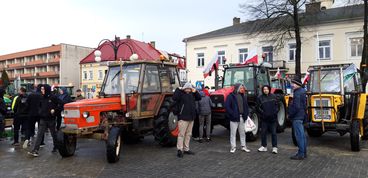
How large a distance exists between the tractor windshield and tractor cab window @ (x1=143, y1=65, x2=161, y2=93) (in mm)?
207

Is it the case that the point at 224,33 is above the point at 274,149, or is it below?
above

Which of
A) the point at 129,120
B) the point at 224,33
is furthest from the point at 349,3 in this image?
the point at 129,120

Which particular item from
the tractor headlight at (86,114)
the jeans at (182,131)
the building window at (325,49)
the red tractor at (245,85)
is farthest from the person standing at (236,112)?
the building window at (325,49)

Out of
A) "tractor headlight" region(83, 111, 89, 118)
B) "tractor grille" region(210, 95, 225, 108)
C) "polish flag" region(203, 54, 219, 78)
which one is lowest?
"tractor headlight" region(83, 111, 89, 118)

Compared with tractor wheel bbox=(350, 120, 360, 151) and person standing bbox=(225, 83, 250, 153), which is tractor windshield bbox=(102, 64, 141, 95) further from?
tractor wheel bbox=(350, 120, 360, 151)

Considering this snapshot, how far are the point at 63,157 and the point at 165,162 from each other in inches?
95.9

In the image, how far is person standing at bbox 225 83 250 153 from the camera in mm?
7699

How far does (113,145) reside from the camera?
257 inches

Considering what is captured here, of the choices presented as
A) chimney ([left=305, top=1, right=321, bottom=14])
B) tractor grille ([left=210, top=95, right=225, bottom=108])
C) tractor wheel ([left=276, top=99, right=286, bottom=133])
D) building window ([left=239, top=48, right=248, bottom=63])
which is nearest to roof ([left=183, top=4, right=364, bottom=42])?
chimney ([left=305, top=1, right=321, bottom=14])

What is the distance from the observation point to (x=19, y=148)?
8.67 m

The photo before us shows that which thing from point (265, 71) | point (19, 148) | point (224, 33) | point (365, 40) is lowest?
point (19, 148)

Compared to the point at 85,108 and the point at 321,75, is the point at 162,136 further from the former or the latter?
the point at 321,75

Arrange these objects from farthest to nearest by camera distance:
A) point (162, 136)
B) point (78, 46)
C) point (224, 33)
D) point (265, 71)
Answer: point (78, 46) < point (224, 33) < point (265, 71) < point (162, 136)

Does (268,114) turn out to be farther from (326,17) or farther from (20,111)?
(326,17)
